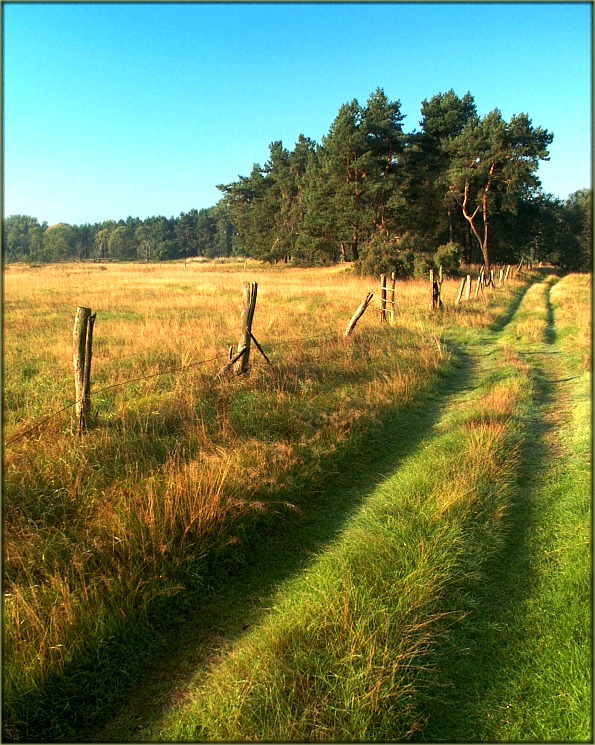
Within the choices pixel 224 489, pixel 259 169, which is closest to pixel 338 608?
pixel 224 489

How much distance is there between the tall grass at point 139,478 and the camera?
3145 mm

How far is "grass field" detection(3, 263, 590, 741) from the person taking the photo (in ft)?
9.50

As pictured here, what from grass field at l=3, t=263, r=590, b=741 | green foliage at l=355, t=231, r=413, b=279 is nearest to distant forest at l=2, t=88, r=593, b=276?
green foliage at l=355, t=231, r=413, b=279

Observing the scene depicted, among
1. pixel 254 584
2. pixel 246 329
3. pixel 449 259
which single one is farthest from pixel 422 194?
pixel 254 584

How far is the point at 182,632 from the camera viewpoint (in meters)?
3.52

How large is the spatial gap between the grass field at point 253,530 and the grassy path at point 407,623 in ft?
0.07

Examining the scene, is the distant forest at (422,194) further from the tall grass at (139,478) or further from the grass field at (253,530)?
the grass field at (253,530)

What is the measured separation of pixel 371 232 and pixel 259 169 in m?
33.8

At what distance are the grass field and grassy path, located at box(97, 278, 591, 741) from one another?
0.07ft

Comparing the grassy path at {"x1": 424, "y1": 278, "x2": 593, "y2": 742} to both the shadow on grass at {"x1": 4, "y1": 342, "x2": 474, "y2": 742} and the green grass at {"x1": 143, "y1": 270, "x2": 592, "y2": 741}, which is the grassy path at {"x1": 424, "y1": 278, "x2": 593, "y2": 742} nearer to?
the green grass at {"x1": 143, "y1": 270, "x2": 592, "y2": 741}

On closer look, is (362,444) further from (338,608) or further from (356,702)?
(356,702)

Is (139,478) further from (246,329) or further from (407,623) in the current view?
(246,329)

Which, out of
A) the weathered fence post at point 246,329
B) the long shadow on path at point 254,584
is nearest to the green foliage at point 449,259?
the weathered fence post at point 246,329

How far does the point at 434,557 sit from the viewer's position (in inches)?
158
